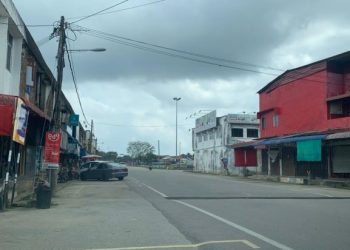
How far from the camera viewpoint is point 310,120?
4184cm

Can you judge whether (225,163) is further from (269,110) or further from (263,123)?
(269,110)

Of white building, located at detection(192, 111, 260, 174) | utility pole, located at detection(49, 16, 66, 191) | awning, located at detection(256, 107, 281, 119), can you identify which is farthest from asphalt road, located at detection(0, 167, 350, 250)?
white building, located at detection(192, 111, 260, 174)

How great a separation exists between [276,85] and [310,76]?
257 inches

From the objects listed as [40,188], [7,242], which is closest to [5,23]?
[40,188]

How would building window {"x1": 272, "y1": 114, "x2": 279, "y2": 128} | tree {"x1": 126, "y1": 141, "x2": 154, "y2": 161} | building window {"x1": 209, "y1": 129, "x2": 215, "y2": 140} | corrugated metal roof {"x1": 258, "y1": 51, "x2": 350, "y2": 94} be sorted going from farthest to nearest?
tree {"x1": 126, "y1": 141, "x2": 154, "y2": 161} → building window {"x1": 209, "y1": 129, "x2": 215, "y2": 140} → building window {"x1": 272, "y1": 114, "x2": 279, "y2": 128} → corrugated metal roof {"x1": 258, "y1": 51, "x2": 350, "y2": 94}

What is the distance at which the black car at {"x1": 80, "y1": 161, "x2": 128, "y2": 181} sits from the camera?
132ft

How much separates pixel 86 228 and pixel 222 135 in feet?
186

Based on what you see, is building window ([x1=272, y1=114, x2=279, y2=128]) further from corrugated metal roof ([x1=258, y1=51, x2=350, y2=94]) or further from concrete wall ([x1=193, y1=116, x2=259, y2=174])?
concrete wall ([x1=193, y1=116, x2=259, y2=174])

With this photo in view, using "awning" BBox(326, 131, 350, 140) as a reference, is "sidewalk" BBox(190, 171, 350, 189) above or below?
below

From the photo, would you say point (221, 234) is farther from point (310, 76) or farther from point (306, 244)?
point (310, 76)

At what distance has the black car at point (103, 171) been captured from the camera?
40.1 m

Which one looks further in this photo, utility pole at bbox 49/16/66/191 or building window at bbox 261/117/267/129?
building window at bbox 261/117/267/129

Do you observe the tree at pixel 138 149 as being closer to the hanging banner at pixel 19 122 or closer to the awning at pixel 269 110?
the awning at pixel 269 110

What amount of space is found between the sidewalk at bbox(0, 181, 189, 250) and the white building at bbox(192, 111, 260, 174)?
45.3 m
